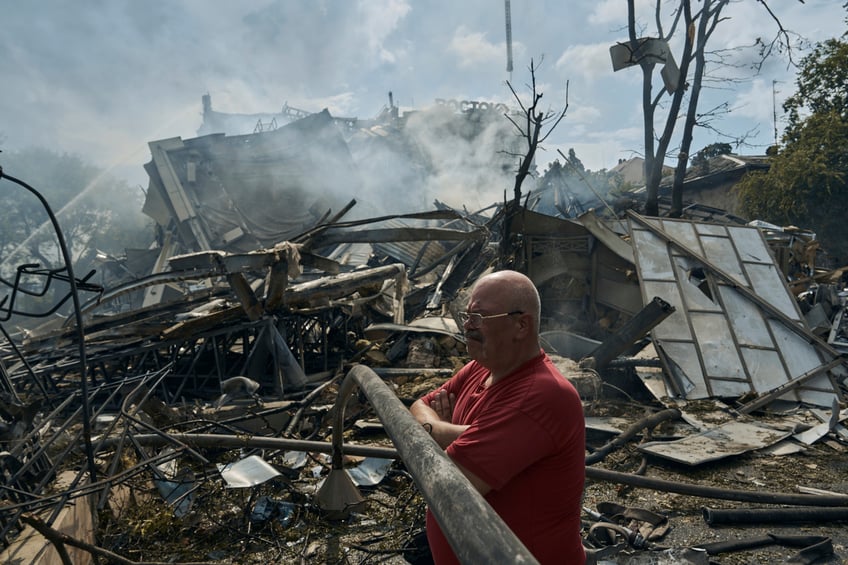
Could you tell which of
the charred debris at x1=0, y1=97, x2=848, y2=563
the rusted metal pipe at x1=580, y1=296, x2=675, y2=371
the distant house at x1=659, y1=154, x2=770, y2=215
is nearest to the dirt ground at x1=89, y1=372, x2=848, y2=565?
the charred debris at x1=0, y1=97, x2=848, y2=563

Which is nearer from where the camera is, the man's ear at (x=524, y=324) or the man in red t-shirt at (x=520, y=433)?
the man in red t-shirt at (x=520, y=433)

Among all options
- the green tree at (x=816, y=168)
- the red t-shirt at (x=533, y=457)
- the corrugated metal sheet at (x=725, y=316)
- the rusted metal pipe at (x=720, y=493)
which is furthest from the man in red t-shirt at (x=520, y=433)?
the green tree at (x=816, y=168)

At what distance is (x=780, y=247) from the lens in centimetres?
1121

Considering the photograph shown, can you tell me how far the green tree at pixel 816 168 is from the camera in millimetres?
17781

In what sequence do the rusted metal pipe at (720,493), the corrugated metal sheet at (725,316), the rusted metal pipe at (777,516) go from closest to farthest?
the rusted metal pipe at (777,516)
the rusted metal pipe at (720,493)
the corrugated metal sheet at (725,316)

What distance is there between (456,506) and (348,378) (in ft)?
6.03

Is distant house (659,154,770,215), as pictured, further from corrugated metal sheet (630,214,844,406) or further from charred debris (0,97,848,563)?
corrugated metal sheet (630,214,844,406)

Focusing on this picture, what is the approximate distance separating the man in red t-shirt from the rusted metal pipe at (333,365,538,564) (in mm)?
333

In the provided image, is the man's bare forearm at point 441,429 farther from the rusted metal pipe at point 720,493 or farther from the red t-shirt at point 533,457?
the rusted metal pipe at point 720,493

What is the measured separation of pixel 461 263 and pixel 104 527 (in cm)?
1058

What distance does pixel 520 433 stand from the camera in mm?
1600

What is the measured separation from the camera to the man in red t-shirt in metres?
1.60

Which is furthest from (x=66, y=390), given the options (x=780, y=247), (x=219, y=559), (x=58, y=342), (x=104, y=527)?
(x=780, y=247)

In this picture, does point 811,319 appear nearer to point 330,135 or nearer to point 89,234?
point 330,135
